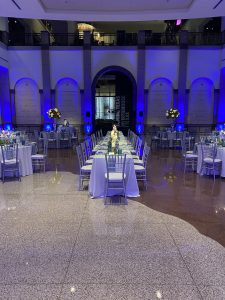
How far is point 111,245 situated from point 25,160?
4.57 metres

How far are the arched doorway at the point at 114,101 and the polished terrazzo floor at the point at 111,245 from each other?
1326 centimetres

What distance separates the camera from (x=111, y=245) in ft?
11.6

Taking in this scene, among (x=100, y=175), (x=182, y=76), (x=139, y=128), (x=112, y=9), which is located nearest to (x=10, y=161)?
(x=100, y=175)

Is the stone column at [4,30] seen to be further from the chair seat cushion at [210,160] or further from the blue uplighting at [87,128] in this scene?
the chair seat cushion at [210,160]

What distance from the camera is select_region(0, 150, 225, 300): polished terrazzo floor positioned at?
272 centimetres

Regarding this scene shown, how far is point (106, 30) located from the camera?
73.6 feet

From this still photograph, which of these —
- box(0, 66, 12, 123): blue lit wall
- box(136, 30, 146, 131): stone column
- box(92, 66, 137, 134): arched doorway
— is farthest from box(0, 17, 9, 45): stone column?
box(136, 30, 146, 131): stone column

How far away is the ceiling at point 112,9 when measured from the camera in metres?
5.79

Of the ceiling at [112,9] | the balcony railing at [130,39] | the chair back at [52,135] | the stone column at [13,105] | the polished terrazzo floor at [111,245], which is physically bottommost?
the polished terrazzo floor at [111,245]

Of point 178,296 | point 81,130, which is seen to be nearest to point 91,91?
point 81,130

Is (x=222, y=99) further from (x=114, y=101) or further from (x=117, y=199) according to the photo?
(x=117, y=199)

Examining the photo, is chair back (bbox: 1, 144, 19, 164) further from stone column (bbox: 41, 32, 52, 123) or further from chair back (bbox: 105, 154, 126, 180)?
stone column (bbox: 41, 32, 52, 123)

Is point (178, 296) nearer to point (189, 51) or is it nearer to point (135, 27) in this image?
point (189, 51)

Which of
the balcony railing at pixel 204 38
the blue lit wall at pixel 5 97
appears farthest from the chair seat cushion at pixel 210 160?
the blue lit wall at pixel 5 97
